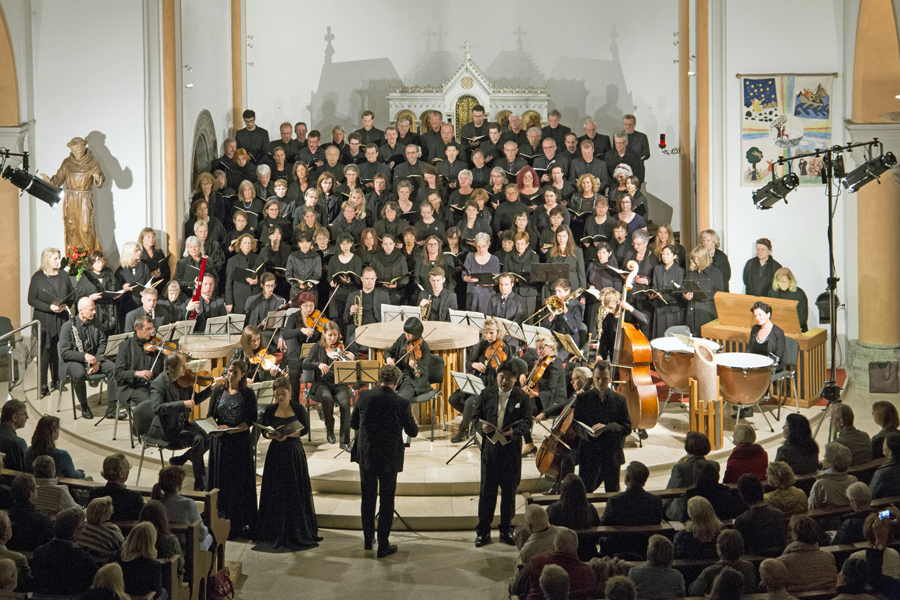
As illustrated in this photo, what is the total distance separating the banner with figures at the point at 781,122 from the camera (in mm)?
11414

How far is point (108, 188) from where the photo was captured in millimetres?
11203

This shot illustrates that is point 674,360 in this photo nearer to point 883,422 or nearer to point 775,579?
point 883,422

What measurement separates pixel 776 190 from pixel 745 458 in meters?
3.83

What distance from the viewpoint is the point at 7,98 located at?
1120cm

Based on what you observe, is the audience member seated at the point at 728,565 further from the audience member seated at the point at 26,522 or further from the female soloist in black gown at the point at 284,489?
the audience member seated at the point at 26,522

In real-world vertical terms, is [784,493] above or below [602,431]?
below

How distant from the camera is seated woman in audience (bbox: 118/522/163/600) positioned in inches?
177

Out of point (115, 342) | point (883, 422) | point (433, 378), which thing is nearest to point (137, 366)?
point (115, 342)

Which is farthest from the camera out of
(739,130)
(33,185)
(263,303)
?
(739,130)

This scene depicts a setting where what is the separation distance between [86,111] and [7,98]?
0.92 m

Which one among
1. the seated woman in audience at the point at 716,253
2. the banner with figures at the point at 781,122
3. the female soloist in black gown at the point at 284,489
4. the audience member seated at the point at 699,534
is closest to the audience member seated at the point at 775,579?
the audience member seated at the point at 699,534

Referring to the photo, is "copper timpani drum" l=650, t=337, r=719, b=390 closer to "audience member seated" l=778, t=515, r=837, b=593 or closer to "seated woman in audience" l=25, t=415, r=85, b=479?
"audience member seated" l=778, t=515, r=837, b=593

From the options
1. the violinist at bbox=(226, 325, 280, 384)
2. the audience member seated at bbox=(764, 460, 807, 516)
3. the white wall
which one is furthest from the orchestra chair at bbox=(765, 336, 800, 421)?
the violinist at bbox=(226, 325, 280, 384)

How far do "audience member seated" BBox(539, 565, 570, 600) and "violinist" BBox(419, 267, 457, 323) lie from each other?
553 cm
